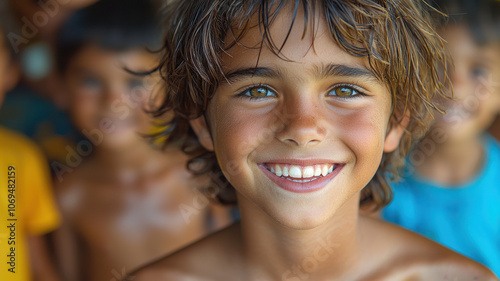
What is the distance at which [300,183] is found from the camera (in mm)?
1111

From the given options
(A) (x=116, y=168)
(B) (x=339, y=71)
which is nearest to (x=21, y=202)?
(A) (x=116, y=168)

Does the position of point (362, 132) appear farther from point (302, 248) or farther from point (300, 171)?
point (302, 248)

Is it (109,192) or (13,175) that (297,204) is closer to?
(13,175)

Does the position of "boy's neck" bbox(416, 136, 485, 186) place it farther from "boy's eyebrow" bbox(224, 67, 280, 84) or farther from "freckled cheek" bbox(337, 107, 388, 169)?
"boy's eyebrow" bbox(224, 67, 280, 84)

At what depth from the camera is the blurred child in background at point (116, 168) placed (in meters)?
1.85

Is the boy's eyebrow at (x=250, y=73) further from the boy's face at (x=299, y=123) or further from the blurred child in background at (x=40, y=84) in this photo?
the blurred child in background at (x=40, y=84)

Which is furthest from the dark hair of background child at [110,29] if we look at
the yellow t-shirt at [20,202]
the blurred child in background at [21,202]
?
the yellow t-shirt at [20,202]

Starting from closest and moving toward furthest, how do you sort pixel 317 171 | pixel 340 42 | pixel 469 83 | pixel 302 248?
pixel 340 42, pixel 317 171, pixel 302 248, pixel 469 83

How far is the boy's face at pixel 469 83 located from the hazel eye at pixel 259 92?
2.89 feet

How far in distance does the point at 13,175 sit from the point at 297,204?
33.8 inches

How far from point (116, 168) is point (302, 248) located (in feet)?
3.21

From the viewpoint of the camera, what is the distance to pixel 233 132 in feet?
3.55

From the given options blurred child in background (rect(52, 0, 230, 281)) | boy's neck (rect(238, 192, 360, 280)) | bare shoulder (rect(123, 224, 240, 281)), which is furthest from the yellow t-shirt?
boy's neck (rect(238, 192, 360, 280))

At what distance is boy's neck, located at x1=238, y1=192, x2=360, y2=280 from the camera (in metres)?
1.26
